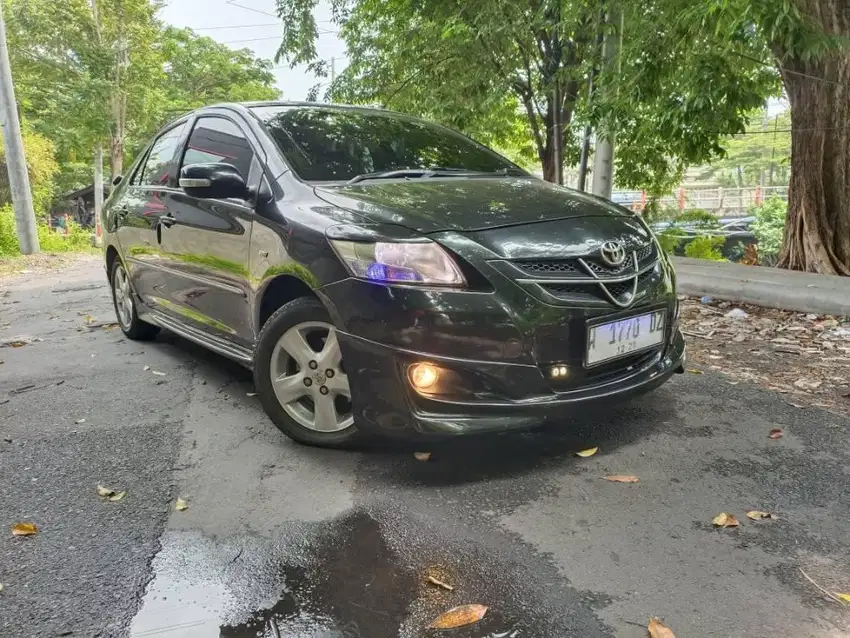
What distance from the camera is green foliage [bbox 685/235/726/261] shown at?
9359 mm

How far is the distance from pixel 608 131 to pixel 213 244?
182 inches

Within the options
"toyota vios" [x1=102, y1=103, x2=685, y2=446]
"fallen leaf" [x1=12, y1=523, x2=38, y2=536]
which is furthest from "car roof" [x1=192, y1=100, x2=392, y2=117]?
"fallen leaf" [x1=12, y1=523, x2=38, y2=536]

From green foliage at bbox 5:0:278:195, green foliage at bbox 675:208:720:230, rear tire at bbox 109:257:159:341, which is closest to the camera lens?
rear tire at bbox 109:257:159:341

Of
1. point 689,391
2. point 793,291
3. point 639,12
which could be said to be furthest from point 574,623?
point 639,12

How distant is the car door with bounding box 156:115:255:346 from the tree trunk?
5194 millimetres

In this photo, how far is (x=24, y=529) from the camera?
7.73 ft

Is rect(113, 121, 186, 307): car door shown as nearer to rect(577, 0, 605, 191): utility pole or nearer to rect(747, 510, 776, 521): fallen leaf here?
rect(747, 510, 776, 521): fallen leaf

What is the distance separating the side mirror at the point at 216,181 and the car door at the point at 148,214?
0.93 m

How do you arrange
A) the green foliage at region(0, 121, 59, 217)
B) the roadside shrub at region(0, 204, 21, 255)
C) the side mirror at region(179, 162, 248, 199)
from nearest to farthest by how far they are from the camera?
the side mirror at region(179, 162, 248, 199)
the roadside shrub at region(0, 204, 21, 255)
the green foliage at region(0, 121, 59, 217)

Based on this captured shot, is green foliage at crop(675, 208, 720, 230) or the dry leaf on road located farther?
green foliage at crop(675, 208, 720, 230)

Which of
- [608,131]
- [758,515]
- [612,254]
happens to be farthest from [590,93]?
[758,515]

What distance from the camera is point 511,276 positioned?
2461 mm

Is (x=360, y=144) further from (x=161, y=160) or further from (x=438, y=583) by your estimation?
(x=438, y=583)

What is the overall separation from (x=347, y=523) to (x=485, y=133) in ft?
36.4
